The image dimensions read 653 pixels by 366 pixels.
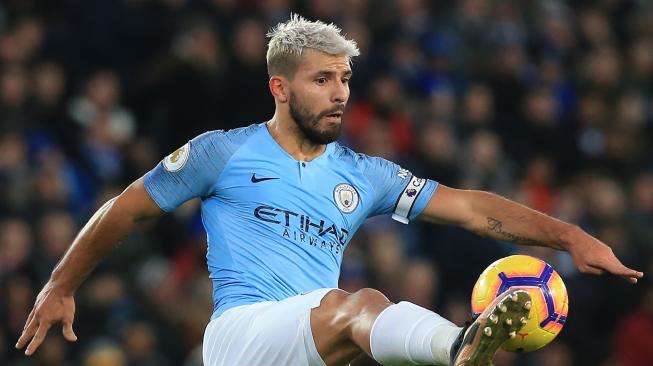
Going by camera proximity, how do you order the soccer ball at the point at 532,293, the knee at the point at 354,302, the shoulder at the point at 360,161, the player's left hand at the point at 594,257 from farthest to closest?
the shoulder at the point at 360,161 → the player's left hand at the point at 594,257 → the soccer ball at the point at 532,293 → the knee at the point at 354,302

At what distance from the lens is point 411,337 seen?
5.59 meters

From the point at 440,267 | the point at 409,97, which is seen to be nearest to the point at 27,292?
the point at 440,267

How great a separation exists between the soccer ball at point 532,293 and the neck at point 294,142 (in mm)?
1242

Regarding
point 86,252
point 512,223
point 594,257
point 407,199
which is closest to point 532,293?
point 594,257

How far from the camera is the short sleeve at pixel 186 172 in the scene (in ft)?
21.8

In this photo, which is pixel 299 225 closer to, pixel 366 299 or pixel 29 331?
pixel 366 299

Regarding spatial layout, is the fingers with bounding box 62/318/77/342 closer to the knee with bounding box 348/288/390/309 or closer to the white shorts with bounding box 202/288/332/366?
the white shorts with bounding box 202/288/332/366

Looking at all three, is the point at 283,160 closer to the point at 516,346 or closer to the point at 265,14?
the point at 516,346

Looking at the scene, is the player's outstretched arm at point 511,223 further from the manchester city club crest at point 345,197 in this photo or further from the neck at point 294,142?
the neck at point 294,142

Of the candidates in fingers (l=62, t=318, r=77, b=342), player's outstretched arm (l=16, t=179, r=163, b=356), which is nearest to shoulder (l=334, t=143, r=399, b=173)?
player's outstretched arm (l=16, t=179, r=163, b=356)

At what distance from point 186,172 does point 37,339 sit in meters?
1.15

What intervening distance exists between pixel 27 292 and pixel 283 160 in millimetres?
4288

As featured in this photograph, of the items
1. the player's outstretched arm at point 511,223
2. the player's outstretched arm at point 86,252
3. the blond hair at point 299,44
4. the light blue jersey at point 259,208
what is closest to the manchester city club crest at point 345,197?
the light blue jersey at point 259,208

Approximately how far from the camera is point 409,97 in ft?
44.3
